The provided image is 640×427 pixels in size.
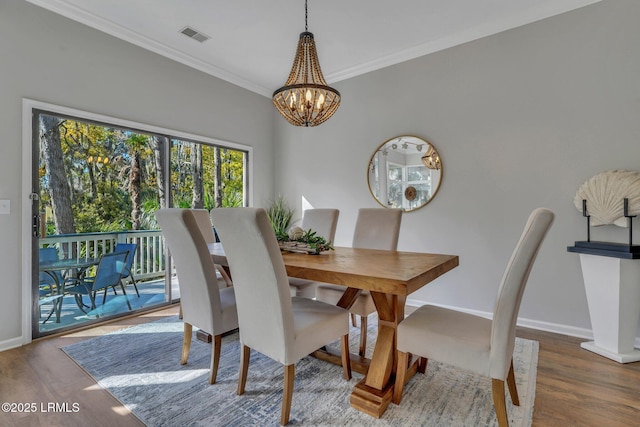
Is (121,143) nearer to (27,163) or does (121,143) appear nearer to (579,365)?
(27,163)

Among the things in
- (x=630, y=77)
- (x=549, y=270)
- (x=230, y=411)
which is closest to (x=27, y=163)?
(x=230, y=411)

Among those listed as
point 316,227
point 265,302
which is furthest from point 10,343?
point 316,227

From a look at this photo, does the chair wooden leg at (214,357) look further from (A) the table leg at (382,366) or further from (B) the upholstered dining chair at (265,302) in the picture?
(A) the table leg at (382,366)

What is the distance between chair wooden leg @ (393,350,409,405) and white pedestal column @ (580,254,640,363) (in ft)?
5.74

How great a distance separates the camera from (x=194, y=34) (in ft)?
10.7

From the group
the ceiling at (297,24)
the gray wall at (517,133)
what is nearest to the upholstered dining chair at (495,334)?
the gray wall at (517,133)

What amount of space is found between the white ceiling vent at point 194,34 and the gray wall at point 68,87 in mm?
481

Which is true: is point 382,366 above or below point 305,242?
below

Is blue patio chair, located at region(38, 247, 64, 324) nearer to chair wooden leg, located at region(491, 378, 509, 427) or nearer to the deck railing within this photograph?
the deck railing

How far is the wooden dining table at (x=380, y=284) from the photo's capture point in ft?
4.91

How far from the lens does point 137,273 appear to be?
3494 mm

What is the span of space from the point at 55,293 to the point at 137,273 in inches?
29.2

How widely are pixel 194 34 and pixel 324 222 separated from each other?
2400 millimetres

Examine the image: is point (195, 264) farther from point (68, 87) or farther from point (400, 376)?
point (68, 87)
